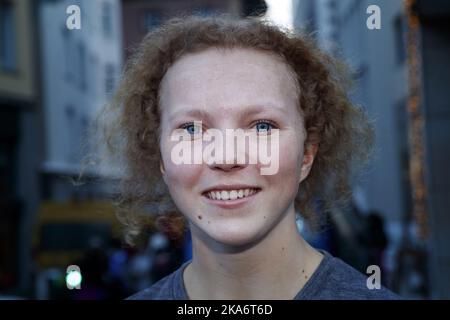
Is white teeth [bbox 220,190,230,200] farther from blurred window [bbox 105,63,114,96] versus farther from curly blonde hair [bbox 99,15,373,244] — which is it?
blurred window [bbox 105,63,114,96]

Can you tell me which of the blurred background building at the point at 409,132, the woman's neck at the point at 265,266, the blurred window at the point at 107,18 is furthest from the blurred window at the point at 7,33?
the woman's neck at the point at 265,266

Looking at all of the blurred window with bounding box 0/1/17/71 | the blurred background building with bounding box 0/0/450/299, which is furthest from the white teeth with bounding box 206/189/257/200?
the blurred window with bounding box 0/1/17/71

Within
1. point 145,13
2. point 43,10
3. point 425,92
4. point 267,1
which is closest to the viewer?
point 267,1

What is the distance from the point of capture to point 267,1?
1.03 meters

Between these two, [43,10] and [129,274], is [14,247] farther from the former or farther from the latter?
[129,274]

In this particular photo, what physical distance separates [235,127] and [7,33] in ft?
17.6

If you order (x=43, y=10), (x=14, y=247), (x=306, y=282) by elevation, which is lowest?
(x=14, y=247)

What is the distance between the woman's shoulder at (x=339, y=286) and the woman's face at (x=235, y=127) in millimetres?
96

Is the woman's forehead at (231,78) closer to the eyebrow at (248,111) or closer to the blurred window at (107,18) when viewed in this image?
the eyebrow at (248,111)

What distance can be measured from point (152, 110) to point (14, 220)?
550 cm

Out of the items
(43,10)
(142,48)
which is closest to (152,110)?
(142,48)

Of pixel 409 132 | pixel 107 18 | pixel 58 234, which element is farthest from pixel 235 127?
pixel 58 234

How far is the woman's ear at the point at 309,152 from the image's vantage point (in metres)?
0.95

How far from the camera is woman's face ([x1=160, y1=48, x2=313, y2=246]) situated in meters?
0.87
